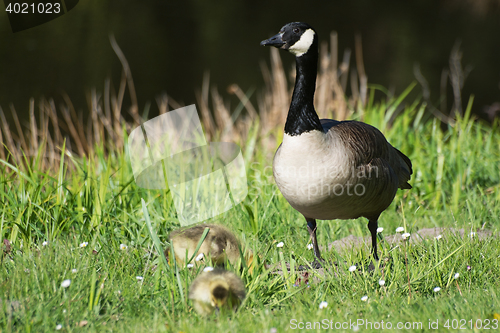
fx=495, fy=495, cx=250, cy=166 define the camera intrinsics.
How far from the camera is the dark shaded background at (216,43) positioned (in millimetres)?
15047

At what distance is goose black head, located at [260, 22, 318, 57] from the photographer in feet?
10.8

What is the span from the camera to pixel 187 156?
5.16m

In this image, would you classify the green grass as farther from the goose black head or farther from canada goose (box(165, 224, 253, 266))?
the goose black head

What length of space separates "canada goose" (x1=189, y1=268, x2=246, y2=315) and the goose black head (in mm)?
1560

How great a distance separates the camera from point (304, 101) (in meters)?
3.37

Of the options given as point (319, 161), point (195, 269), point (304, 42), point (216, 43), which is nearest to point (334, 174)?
point (319, 161)

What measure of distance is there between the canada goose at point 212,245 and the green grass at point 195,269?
0.12 metres

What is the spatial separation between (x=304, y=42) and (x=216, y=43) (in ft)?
58.5

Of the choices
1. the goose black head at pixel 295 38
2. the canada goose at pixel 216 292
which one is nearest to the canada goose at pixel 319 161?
the goose black head at pixel 295 38

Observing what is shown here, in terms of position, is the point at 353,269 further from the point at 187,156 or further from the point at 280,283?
the point at 187,156

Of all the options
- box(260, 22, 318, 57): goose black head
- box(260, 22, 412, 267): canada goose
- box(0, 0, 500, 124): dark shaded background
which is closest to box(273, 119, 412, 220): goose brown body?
box(260, 22, 412, 267): canada goose

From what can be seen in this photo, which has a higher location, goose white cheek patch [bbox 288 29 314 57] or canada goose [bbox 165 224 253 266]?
goose white cheek patch [bbox 288 29 314 57]

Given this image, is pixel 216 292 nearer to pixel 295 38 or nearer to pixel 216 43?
pixel 295 38

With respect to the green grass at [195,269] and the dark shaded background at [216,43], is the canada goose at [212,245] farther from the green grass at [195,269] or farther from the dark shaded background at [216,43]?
the dark shaded background at [216,43]
